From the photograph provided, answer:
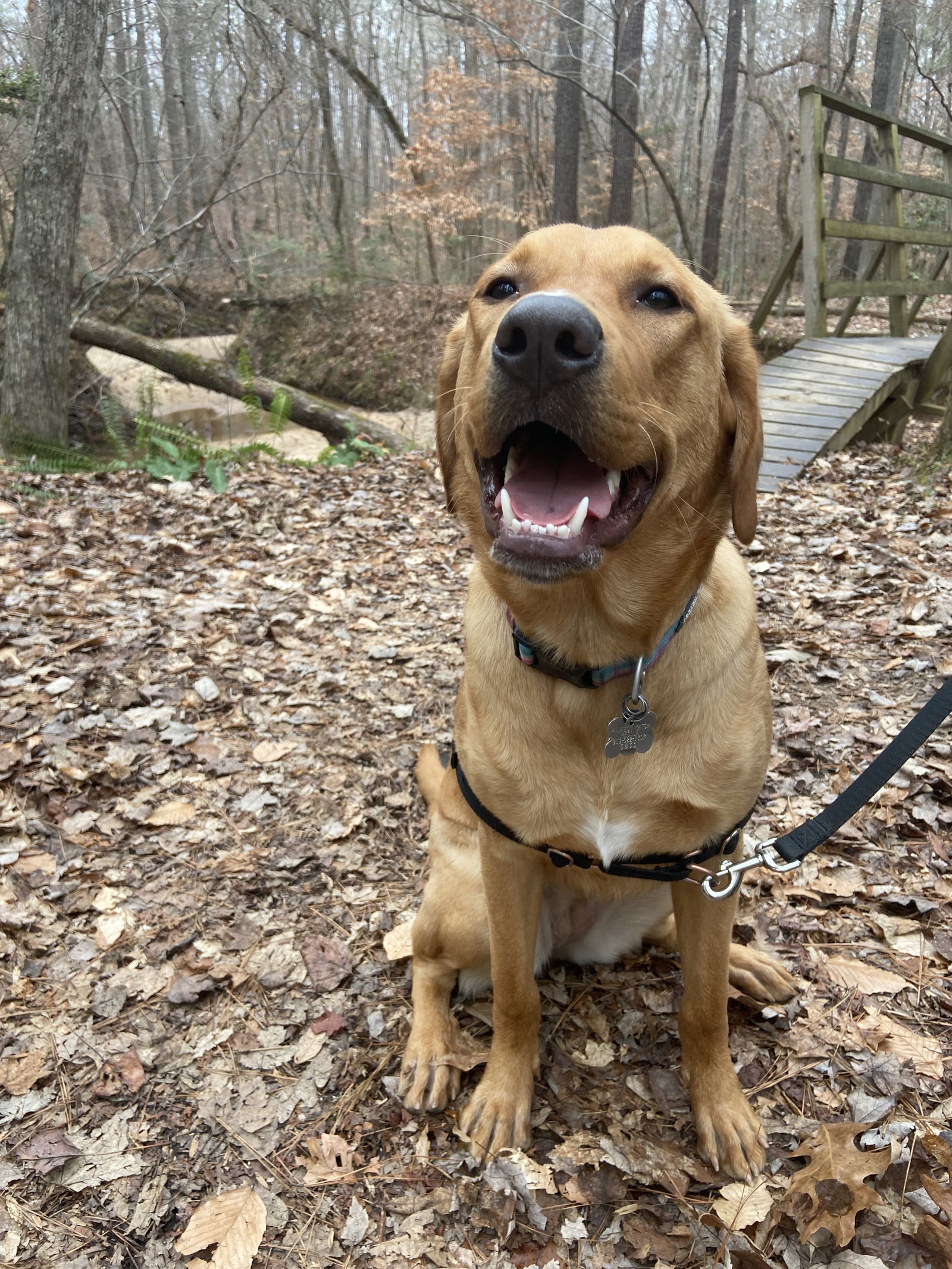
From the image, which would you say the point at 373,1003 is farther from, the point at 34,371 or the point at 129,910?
the point at 34,371

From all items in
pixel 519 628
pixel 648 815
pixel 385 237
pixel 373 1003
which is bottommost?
pixel 373 1003

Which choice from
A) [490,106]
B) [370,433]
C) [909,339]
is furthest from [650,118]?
[370,433]

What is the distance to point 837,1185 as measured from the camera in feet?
6.14

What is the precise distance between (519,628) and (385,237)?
60.9ft

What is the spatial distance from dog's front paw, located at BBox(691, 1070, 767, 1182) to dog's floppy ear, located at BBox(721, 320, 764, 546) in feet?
4.75

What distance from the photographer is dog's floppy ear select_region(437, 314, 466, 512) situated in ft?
7.60

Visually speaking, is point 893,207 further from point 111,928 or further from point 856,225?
point 111,928

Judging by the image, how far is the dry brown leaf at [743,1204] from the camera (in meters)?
1.95

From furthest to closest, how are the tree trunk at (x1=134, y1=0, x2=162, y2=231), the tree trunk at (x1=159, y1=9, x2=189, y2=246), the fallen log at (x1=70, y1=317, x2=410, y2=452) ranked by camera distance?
1. the tree trunk at (x1=159, y1=9, x2=189, y2=246)
2. the tree trunk at (x1=134, y1=0, x2=162, y2=231)
3. the fallen log at (x1=70, y1=317, x2=410, y2=452)

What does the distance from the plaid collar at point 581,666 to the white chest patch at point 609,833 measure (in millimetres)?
318

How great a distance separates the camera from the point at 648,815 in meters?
1.96

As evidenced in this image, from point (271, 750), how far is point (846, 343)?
862 centimetres

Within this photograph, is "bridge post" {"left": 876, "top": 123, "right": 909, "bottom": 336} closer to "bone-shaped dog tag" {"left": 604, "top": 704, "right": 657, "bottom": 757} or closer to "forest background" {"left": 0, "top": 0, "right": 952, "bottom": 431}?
"forest background" {"left": 0, "top": 0, "right": 952, "bottom": 431}

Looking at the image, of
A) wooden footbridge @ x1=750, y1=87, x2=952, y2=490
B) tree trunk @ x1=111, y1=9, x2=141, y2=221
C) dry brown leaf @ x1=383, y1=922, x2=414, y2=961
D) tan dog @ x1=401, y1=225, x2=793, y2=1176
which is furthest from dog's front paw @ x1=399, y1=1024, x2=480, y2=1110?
tree trunk @ x1=111, y1=9, x2=141, y2=221
